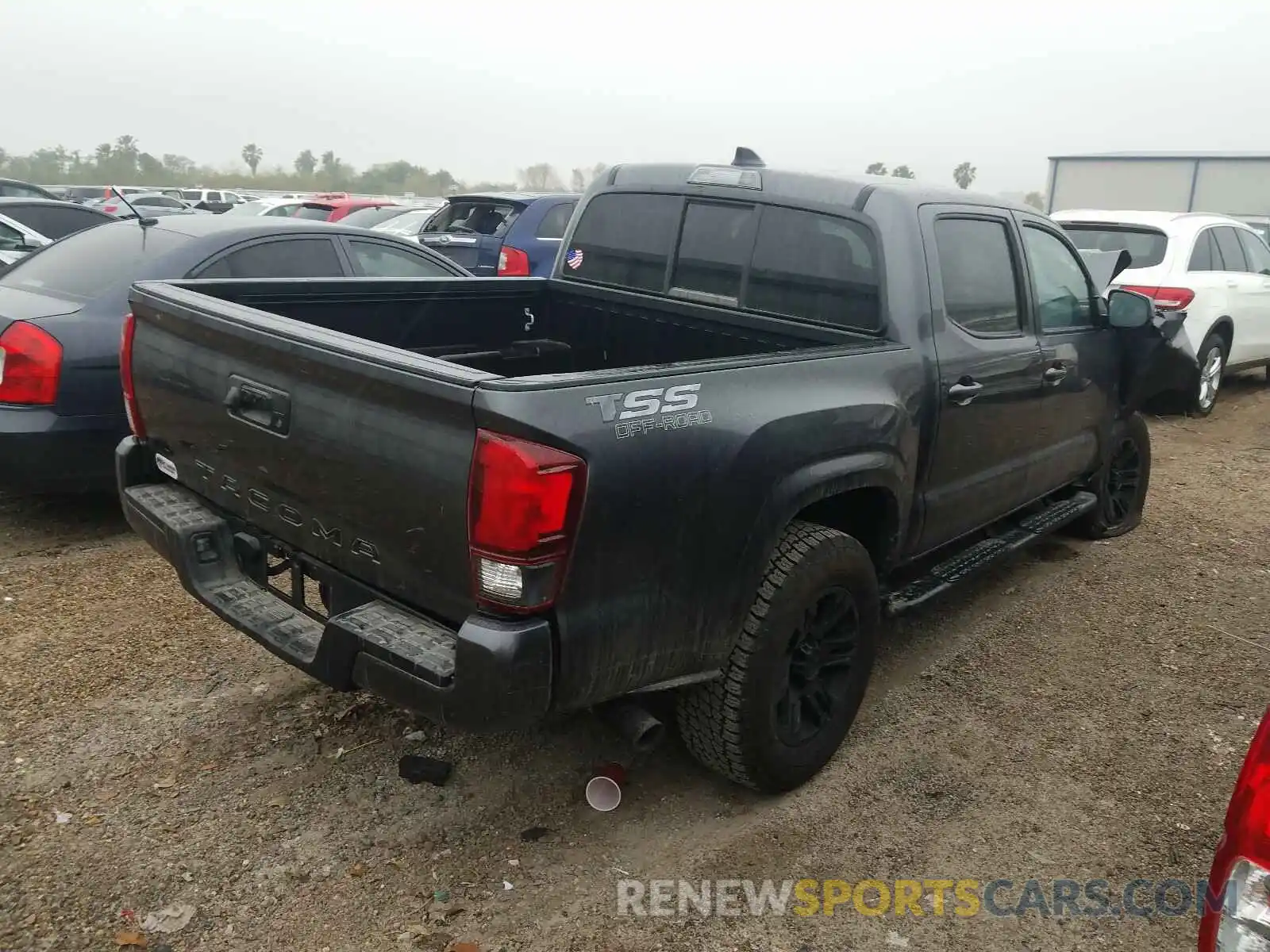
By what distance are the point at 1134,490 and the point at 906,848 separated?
3.60 metres

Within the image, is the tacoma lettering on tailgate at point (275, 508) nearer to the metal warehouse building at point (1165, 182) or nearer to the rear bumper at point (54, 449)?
the rear bumper at point (54, 449)

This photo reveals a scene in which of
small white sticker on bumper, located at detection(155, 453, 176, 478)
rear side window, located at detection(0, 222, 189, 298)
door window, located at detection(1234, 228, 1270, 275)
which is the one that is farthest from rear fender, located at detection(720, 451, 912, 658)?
door window, located at detection(1234, 228, 1270, 275)

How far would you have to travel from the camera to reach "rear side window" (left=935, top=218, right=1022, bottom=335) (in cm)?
368

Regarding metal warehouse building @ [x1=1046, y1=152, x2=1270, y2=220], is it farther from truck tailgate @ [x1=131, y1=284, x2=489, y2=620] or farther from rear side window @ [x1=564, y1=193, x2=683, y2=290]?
truck tailgate @ [x1=131, y1=284, x2=489, y2=620]

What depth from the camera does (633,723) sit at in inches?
110

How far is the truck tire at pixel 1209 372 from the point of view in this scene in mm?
8750

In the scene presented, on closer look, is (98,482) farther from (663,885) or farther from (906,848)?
(906,848)

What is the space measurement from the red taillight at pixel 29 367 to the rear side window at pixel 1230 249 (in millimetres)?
9026

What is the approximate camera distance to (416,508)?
239 centimetres

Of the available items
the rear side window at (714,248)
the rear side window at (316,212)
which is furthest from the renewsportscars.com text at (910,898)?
the rear side window at (316,212)

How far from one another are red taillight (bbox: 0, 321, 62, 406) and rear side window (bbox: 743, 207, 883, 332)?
10.2 feet

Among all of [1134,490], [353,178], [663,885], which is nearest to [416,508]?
[663,885]

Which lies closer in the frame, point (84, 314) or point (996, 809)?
point (996, 809)

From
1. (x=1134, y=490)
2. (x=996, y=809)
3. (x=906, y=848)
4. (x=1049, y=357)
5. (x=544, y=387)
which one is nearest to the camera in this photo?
(x=544, y=387)
